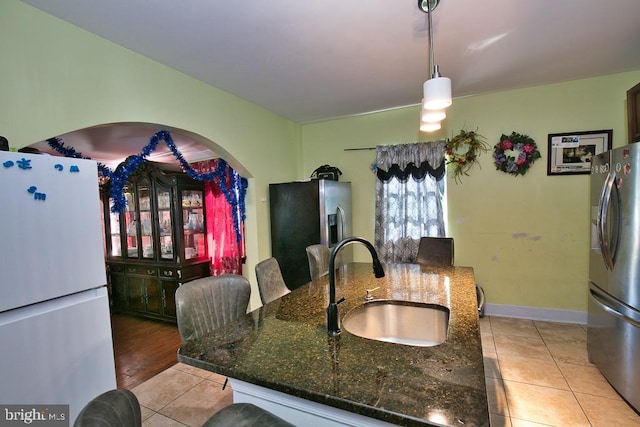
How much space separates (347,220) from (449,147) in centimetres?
152

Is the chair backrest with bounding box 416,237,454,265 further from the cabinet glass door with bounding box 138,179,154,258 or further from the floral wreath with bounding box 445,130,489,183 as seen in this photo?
the cabinet glass door with bounding box 138,179,154,258

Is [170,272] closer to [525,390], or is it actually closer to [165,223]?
[165,223]

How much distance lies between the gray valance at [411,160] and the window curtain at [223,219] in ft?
6.06

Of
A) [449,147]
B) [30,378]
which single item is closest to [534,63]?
[449,147]

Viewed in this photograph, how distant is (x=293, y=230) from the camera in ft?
11.5

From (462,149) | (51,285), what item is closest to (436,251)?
(462,149)

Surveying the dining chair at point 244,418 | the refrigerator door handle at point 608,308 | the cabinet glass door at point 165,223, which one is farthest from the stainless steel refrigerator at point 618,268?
the cabinet glass door at point 165,223

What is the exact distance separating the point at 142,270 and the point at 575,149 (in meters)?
5.33

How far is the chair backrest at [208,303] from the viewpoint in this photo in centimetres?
156

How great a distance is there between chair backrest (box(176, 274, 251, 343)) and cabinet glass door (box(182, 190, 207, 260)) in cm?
226

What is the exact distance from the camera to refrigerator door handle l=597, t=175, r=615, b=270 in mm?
2036

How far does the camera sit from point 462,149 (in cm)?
348

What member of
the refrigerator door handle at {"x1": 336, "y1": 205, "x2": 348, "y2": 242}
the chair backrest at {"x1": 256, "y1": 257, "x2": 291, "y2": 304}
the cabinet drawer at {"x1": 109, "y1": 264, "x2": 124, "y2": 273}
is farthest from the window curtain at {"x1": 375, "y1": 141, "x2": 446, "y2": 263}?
the cabinet drawer at {"x1": 109, "y1": 264, "x2": 124, "y2": 273}

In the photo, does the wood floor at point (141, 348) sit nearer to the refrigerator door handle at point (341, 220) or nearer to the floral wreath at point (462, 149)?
the refrigerator door handle at point (341, 220)
